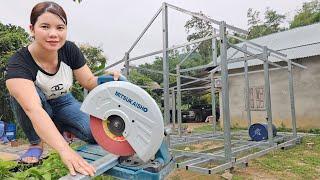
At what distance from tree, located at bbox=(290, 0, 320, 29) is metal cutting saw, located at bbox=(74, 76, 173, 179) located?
91.0 ft

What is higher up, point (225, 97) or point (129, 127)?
point (225, 97)

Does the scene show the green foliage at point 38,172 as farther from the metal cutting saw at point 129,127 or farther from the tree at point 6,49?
the tree at point 6,49

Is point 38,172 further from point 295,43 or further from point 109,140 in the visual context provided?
point 295,43

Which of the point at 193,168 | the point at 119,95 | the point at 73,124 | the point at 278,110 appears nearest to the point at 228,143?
the point at 193,168

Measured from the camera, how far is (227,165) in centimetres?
459

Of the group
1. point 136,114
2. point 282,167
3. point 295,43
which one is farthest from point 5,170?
point 295,43

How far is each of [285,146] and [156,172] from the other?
602 cm

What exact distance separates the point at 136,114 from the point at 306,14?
30049 millimetres

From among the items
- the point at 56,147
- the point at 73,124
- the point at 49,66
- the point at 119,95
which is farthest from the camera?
the point at 73,124

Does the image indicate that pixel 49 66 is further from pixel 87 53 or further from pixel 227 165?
pixel 87 53

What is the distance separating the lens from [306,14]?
27.6 m

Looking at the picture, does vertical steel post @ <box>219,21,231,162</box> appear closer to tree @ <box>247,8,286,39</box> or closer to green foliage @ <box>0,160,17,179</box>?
green foliage @ <box>0,160,17,179</box>

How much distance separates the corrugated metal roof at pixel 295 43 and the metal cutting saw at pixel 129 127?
Answer: 9282mm

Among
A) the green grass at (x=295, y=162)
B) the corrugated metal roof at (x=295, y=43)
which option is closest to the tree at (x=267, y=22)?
the corrugated metal roof at (x=295, y=43)
